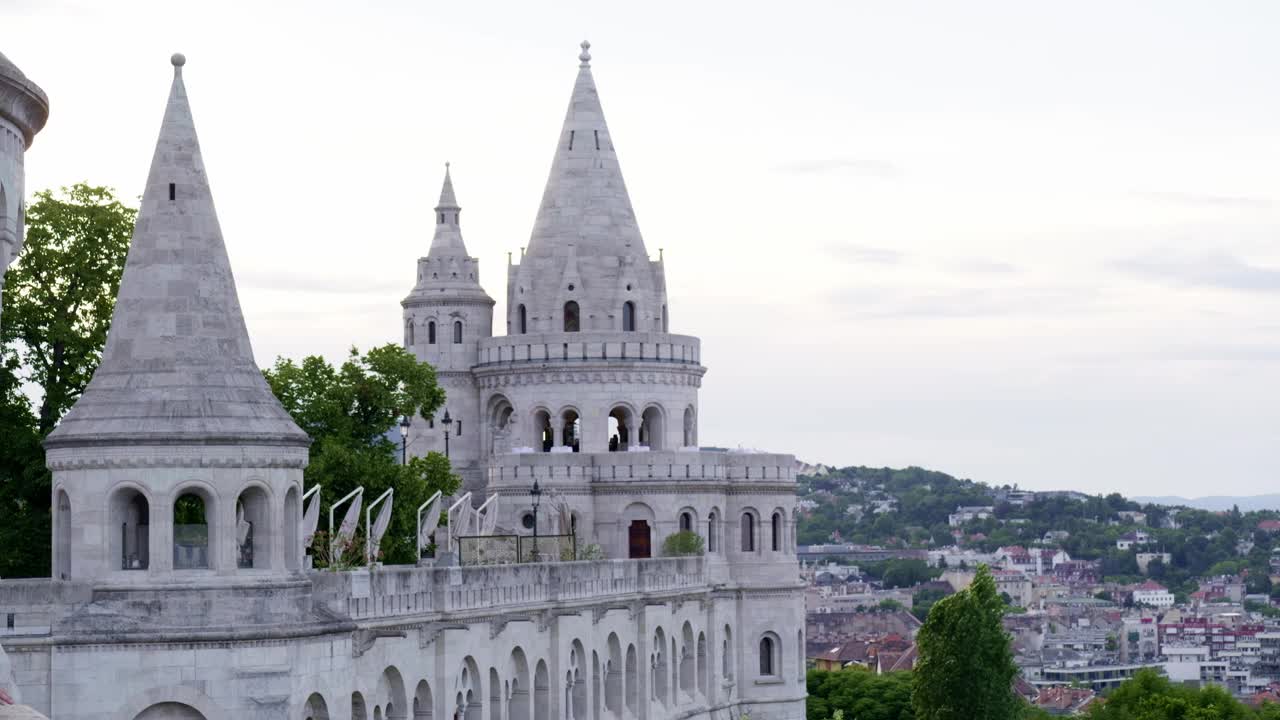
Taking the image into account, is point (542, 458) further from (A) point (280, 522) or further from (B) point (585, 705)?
(A) point (280, 522)

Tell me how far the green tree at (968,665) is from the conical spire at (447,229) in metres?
21.4

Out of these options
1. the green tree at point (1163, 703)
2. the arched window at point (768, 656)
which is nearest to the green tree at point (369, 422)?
the arched window at point (768, 656)

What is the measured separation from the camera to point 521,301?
9562 centimetres

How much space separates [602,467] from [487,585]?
3048 cm

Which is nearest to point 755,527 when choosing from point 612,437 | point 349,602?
point 612,437

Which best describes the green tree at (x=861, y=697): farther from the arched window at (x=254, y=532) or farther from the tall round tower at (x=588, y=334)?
the arched window at (x=254, y=532)

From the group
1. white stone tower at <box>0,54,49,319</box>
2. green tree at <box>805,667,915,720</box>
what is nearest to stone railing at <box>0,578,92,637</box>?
white stone tower at <box>0,54,49,319</box>

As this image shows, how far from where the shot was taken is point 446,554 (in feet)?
210

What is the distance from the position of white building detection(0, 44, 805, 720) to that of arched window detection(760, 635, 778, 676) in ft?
0.30

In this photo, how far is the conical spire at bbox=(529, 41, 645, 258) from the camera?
313 ft

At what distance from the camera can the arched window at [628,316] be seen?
94.9 metres

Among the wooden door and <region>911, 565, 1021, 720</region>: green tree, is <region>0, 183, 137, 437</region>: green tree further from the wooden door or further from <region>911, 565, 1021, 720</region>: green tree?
<region>911, 565, 1021, 720</region>: green tree

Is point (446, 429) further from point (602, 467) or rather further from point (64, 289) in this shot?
point (64, 289)

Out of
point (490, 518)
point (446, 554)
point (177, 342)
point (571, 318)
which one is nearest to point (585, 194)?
point (571, 318)
